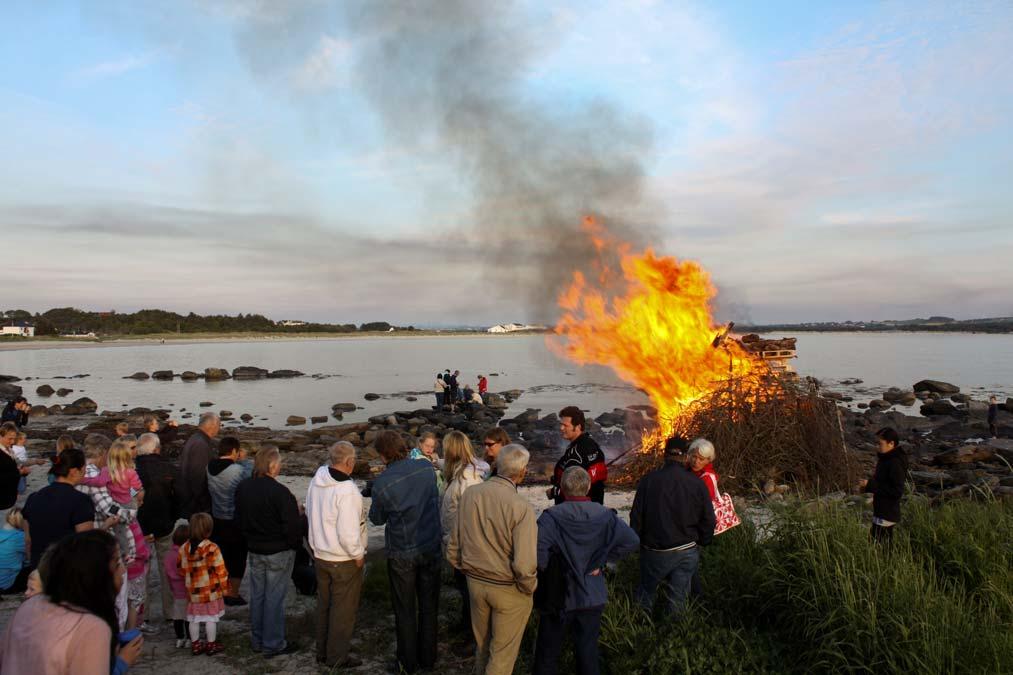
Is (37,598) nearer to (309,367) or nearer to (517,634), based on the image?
(517,634)

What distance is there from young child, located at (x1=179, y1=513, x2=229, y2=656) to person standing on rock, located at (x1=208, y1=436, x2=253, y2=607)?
496 mm

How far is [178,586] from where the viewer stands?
624 cm

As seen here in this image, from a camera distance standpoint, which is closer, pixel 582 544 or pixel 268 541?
pixel 582 544

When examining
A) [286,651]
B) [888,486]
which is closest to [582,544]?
[286,651]

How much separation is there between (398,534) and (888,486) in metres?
5.37

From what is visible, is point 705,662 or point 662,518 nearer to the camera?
point 705,662

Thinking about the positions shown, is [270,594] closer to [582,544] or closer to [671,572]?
[582,544]

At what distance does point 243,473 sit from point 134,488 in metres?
1.02

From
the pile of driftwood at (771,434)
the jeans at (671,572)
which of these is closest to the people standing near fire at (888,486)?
the jeans at (671,572)

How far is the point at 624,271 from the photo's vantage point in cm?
1645

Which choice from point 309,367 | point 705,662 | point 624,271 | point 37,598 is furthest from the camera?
point 309,367

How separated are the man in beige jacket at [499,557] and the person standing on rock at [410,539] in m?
0.75

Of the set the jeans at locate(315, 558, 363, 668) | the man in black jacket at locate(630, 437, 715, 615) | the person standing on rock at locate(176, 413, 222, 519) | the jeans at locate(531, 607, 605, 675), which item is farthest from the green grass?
the person standing on rock at locate(176, 413, 222, 519)

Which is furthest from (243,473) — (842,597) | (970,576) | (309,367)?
(309,367)
